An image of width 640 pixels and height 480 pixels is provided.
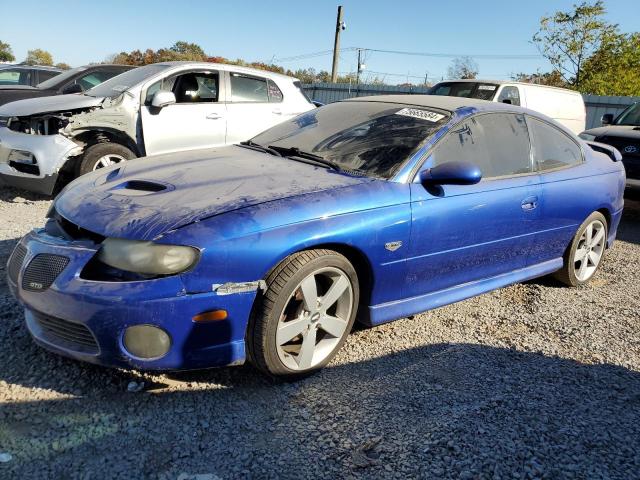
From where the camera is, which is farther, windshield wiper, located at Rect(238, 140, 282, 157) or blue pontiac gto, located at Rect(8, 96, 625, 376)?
windshield wiper, located at Rect(238, 140, 282, 157)

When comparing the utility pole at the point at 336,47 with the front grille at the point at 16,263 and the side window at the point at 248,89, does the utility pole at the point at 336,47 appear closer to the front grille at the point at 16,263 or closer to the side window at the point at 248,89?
the side window at the point at 248,89

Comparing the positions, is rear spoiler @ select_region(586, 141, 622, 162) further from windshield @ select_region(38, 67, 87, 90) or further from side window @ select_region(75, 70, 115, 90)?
windshield @ select_region(38, 67, 87, 90)

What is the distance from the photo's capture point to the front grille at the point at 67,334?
7.86ft

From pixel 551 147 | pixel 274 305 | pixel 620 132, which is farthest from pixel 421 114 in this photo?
pixel 620 132

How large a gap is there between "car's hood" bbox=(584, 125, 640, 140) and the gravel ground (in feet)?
17.5

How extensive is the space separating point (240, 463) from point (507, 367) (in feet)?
5.70

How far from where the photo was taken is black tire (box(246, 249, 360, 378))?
8.29 ft

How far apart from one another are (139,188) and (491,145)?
235cm

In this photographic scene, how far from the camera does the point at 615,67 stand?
62.6 feet

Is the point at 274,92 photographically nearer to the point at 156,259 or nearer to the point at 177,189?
the point at 177,189

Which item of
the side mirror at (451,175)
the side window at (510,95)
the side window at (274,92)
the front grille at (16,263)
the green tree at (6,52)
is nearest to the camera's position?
the front grille at (16,263)

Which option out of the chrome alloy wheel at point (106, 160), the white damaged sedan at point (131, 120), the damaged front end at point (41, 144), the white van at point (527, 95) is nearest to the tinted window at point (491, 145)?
the white damaged sedan at point (131, 120)

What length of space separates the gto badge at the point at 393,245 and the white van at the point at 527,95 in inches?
273

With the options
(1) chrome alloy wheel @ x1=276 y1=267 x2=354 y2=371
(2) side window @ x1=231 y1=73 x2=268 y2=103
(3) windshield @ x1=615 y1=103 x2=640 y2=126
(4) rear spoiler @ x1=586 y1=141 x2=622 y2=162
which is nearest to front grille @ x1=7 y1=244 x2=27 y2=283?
(1) chrome alloy wheel @ x1=276 y1=267 x2=354 y2=371
